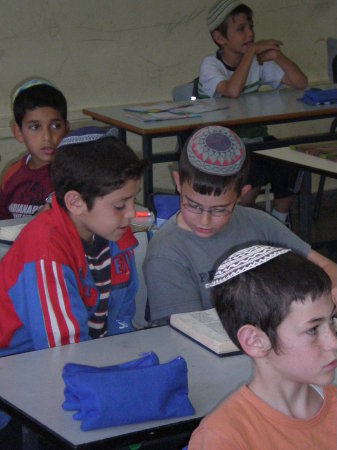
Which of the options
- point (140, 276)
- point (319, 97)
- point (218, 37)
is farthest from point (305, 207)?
point (140, 276)

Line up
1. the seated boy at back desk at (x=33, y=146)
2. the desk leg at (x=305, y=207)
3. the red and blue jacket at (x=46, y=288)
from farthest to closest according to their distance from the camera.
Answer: the desk leg at (x=305, y=207) → the seated boy at back desk at (x=33, y=146) → the red and blue jacket at (x=46, y=288)

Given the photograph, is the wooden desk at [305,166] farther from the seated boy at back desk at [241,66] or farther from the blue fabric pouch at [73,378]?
the blue fabric pouch at [73,378]

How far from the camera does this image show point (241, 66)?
5.07 meters

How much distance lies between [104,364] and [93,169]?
1.97ft

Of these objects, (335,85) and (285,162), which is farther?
(335,85)

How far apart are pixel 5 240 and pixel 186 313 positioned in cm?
67

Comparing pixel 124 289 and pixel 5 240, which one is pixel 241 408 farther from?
pixel 5 240

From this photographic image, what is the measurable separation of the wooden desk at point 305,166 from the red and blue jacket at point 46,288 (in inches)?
69.5

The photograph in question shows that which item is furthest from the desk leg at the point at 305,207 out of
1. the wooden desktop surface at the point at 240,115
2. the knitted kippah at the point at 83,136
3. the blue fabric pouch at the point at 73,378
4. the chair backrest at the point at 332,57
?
the blue fabric pouch at the point at 73,378

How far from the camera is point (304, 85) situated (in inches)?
216

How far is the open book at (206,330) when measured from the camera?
2037 mm

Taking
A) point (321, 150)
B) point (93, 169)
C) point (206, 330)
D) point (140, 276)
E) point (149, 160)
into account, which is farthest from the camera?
point (149, 160)

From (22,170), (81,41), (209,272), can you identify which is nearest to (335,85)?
(81,41)

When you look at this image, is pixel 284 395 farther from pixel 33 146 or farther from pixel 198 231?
pixel 33 146
